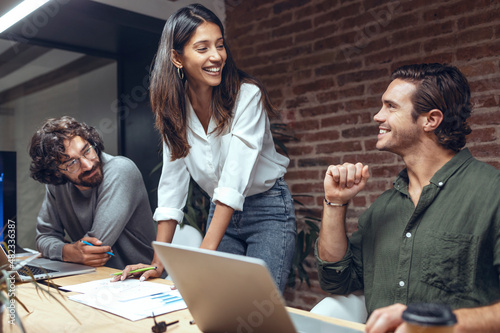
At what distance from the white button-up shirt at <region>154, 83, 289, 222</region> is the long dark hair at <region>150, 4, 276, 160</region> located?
3 cm

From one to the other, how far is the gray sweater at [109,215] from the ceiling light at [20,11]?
2.55 feet

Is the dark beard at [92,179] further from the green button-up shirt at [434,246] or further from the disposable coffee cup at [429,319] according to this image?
the disposable coffee cup at [429,319]

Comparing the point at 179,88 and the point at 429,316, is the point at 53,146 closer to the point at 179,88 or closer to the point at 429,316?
the point at 179,88

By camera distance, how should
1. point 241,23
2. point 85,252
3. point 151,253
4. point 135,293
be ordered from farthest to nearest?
point 241,23, point 151,253, point 85,252, point 135,293

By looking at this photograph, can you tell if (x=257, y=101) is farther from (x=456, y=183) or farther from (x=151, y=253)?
(x=151, y=253)

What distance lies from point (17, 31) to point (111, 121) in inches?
35.7

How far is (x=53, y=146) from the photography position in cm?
211

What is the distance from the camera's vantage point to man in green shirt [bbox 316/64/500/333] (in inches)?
47.0

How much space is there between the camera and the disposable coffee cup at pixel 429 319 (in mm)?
583

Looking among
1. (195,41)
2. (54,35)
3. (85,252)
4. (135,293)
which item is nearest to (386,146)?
(195,41)

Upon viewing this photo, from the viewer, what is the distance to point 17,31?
9.50 feet

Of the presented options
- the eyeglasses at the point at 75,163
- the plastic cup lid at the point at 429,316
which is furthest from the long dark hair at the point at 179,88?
the plastic cup lid at the point at 429,316

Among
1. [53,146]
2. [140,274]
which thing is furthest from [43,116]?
[140,274]

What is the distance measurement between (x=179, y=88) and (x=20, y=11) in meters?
1.15
